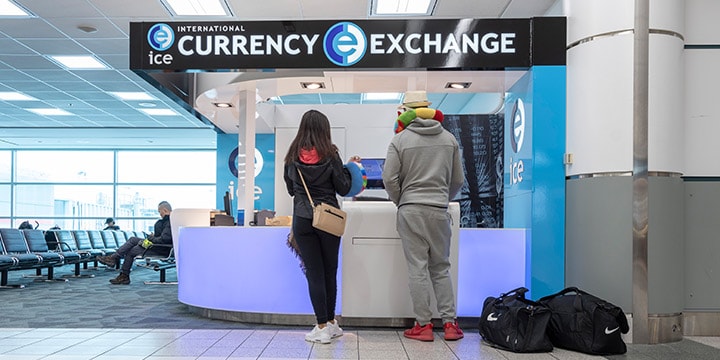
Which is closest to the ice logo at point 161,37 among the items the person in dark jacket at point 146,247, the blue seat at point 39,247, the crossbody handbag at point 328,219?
the crossbody handbag at point 328,219

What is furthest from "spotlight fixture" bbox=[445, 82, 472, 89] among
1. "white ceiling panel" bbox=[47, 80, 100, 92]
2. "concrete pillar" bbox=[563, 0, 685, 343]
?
"white ceiling panel" bbox=[47, 80, 100, 92]

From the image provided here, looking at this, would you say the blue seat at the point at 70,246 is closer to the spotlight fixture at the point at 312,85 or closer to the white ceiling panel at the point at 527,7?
the spotlight fixture at the point at 312,85

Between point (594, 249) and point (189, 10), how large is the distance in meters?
4.64

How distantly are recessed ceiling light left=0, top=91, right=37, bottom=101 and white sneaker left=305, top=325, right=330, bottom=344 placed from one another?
30.8 feet

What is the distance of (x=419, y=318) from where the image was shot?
3.59 meters

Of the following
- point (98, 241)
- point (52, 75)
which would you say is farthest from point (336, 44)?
point (98, 241)

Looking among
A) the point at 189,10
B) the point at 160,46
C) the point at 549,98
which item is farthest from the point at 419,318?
the point at 189,10

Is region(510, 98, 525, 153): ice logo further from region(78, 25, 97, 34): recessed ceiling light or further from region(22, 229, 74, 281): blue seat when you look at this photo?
region(22, 229, 74, 281): blue seat

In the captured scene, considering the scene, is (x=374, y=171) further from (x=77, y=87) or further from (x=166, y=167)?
(x=166, y=167)

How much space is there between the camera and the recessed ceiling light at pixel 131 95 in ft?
34.2

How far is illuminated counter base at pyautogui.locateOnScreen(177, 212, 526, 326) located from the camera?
414 centimetres

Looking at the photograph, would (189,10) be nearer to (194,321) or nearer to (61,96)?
(194,321)

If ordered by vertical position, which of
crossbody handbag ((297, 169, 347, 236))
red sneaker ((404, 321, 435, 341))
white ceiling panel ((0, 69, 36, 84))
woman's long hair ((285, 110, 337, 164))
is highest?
white ceiling panel ((0, 69, 36, 84))

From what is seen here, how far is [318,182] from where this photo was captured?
3.52 metres
